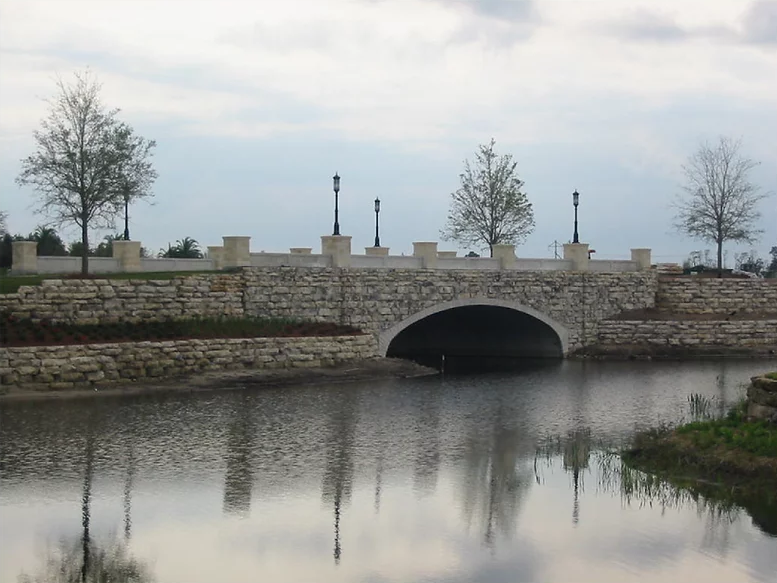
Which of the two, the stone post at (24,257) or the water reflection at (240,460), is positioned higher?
the stone post at (24,257)

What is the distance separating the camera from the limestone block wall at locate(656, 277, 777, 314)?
164 feet

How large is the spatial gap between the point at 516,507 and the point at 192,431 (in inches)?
379

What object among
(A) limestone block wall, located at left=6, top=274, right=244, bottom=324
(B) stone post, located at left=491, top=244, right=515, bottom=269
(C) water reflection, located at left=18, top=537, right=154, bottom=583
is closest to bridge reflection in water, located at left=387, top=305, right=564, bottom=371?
(B) stone post, located at left=491, top=244, right=515, bottom=269

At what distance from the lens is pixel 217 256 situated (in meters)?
40.0

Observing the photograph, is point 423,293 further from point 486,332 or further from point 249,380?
point 249,380

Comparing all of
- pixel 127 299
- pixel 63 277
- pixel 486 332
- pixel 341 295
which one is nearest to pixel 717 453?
pixel 127 299

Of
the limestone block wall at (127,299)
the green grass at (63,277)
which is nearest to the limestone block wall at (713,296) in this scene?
the limestone block wall at (127,299)

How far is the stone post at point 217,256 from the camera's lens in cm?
3978

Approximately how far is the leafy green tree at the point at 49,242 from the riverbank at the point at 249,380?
18805 mm

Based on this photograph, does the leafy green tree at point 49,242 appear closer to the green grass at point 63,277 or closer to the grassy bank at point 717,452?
the green grass at point 63,277

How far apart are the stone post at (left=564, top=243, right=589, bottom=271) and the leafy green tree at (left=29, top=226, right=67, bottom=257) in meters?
22.9

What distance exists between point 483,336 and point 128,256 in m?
18.7

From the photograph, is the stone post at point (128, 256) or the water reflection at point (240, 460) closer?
the water reflection at point (240, 460)

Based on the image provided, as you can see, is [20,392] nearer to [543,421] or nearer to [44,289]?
[44,289]
